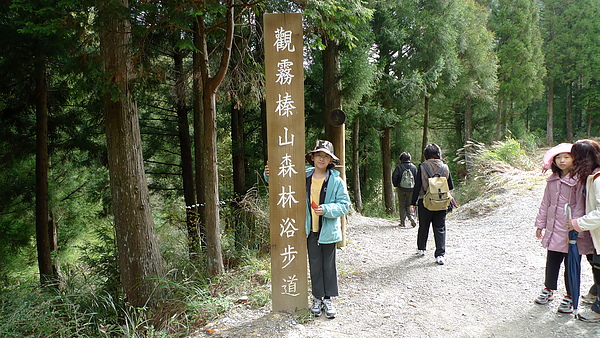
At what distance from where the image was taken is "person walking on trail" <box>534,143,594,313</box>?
3.77m

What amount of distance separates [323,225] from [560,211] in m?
2.47

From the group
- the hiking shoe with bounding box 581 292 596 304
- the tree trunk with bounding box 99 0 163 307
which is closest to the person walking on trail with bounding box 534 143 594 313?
the hiking shoe with bounding box 581 292 596 304

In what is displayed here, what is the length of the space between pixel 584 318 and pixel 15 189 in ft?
40.4

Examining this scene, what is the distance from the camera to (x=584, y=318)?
3766mm

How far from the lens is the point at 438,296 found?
183 inches

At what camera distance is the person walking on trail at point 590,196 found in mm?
3396

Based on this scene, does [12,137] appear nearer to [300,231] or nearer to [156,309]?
[156,309]

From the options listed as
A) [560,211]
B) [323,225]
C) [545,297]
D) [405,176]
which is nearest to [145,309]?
[323,225]

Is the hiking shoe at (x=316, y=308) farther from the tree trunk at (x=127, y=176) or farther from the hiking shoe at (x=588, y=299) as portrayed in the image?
the hiking shoe at (x=588, y=299)

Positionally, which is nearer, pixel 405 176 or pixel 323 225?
pixel 323 225

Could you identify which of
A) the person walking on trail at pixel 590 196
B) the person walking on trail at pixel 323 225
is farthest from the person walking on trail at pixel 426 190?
the person walking on trail at pixel 323 225

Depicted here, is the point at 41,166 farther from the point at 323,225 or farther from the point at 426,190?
the point at 426,190

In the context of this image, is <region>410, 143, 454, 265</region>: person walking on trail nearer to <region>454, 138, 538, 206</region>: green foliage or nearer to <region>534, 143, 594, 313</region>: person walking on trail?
<region>534, 143, 594, 313</region>: person walking on trail

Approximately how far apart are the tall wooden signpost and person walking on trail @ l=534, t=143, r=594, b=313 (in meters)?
2.63
